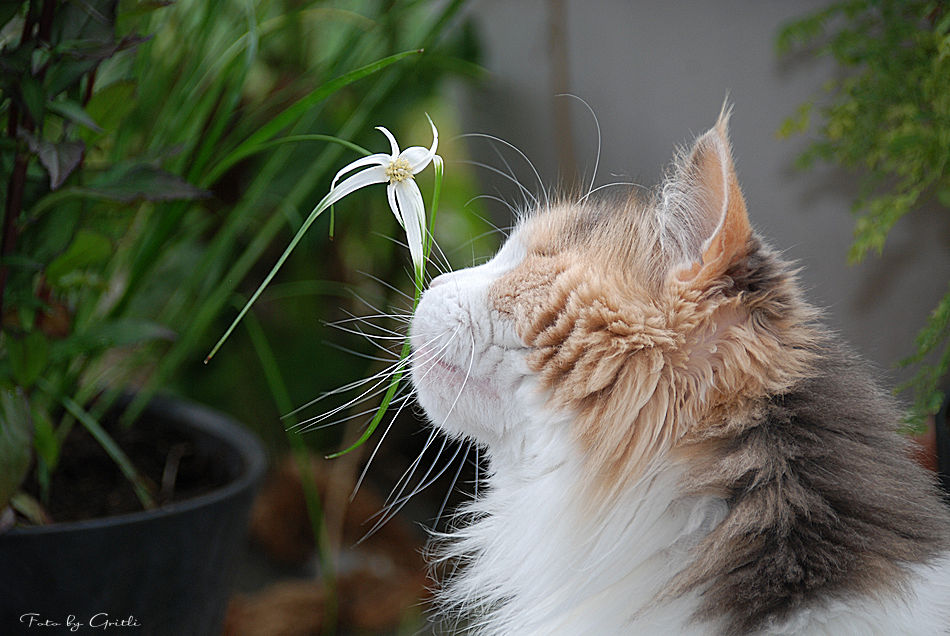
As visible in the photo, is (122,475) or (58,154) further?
(122,475)

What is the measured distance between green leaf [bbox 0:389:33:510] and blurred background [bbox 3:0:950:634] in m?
0.13

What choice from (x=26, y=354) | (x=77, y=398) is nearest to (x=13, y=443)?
(x=26, y=354)

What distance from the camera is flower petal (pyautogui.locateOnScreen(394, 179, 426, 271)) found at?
547 millimetres

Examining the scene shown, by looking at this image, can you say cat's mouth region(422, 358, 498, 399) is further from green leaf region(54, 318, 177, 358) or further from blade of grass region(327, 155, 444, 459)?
green leaf region(54, 318, 177, 358)

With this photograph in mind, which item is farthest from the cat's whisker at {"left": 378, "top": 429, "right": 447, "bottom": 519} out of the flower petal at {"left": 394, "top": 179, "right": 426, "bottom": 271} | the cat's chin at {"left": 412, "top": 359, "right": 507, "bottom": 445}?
A: the flower petal at {"left": 394, "top": 179, "right": 426, "bottom": 271}

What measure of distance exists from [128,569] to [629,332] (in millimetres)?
533

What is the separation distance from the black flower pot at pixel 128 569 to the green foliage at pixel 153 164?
10cm

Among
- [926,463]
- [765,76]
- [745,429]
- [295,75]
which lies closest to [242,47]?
[295,75]

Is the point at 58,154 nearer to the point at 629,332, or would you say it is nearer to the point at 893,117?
the point at 629,332

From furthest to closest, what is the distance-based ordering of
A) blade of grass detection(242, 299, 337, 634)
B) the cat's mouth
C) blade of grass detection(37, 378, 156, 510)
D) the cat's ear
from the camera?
blade of grass detection(242, 299, 337, 634) < blade of grass detection(37, 378, 156, 510) < the cat's mouth < the cat's ear

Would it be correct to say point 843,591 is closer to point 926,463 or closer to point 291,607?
point 926,463

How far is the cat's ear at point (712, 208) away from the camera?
0.50 meters

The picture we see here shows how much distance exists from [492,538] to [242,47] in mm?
604

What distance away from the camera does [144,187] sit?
0.71m
